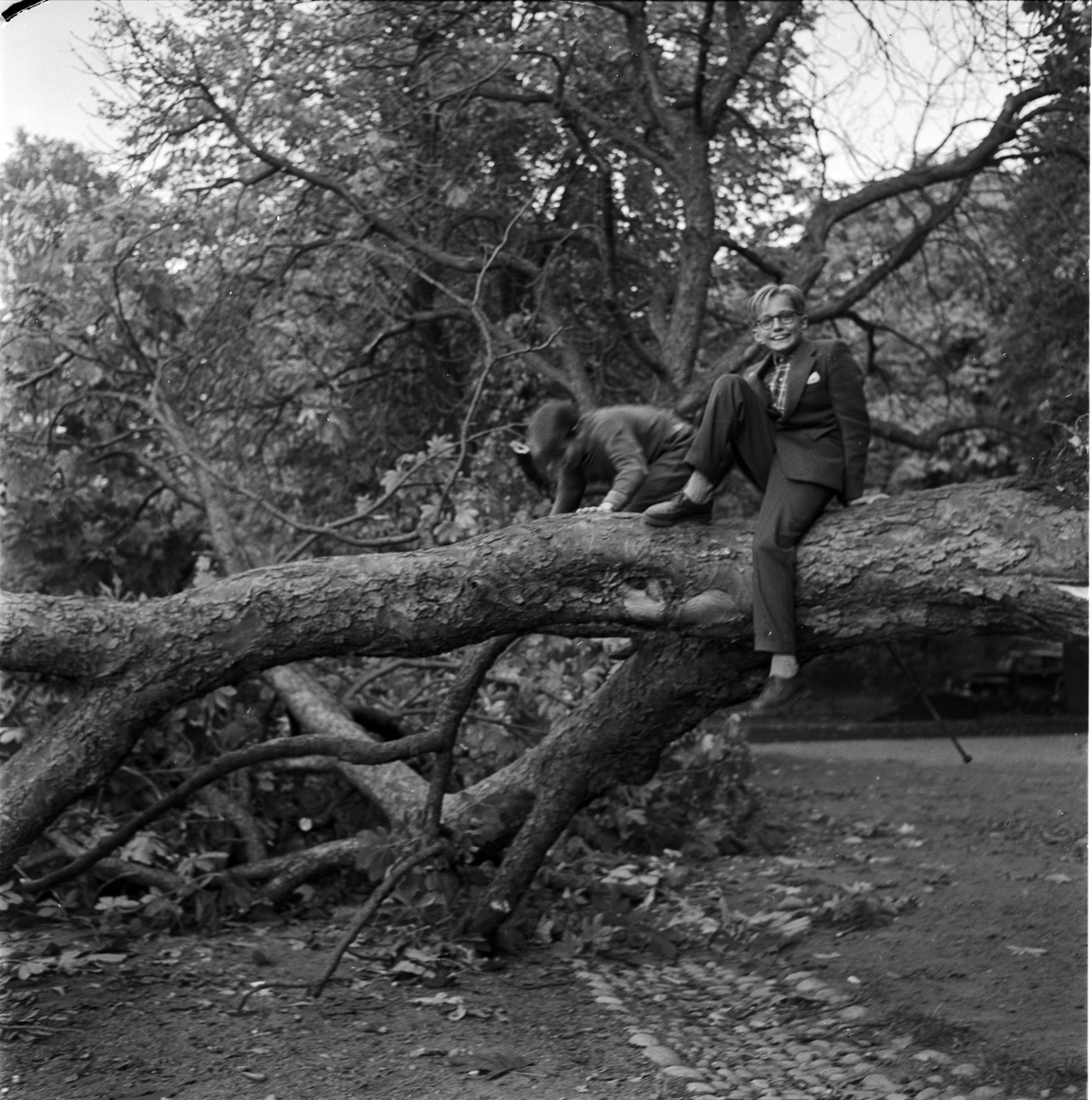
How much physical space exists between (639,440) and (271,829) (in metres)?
3.42

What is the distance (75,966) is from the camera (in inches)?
234

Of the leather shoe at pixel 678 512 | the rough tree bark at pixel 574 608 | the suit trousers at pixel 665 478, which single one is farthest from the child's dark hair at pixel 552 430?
the leather shoe at pixel 678 512

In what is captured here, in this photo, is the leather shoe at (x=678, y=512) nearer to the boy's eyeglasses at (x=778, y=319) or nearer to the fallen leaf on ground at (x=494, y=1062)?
the boy's eyeglasses at (x=778, y=319)

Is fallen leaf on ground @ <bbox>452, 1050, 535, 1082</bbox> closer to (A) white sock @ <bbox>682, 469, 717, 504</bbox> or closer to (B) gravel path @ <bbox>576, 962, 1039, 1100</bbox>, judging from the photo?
(B) gravel path @ <bbox>576, 962, 1039, 1100</bbox>

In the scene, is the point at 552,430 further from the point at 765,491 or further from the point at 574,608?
the point at 765,491

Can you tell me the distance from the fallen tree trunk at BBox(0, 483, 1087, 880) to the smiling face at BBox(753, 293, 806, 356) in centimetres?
68

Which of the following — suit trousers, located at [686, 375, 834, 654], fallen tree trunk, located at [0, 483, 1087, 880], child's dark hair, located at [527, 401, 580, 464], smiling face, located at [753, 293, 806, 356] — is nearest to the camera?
fallen tree trunk, located at [0, 483, 1087, 880]

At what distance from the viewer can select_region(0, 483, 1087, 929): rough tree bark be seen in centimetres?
436

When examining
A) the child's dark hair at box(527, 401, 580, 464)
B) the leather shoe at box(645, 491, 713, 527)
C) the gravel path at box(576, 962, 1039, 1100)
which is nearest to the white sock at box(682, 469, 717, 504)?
the leather shoe at box(645, 491, 713, 527)

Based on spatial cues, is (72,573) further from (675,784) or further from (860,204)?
(860,204)

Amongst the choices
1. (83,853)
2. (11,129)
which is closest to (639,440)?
(83,853)

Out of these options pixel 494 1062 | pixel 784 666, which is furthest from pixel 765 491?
pixel 494 1062

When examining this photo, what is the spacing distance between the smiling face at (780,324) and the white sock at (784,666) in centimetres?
113

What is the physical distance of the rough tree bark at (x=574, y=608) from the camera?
436 centimetres
